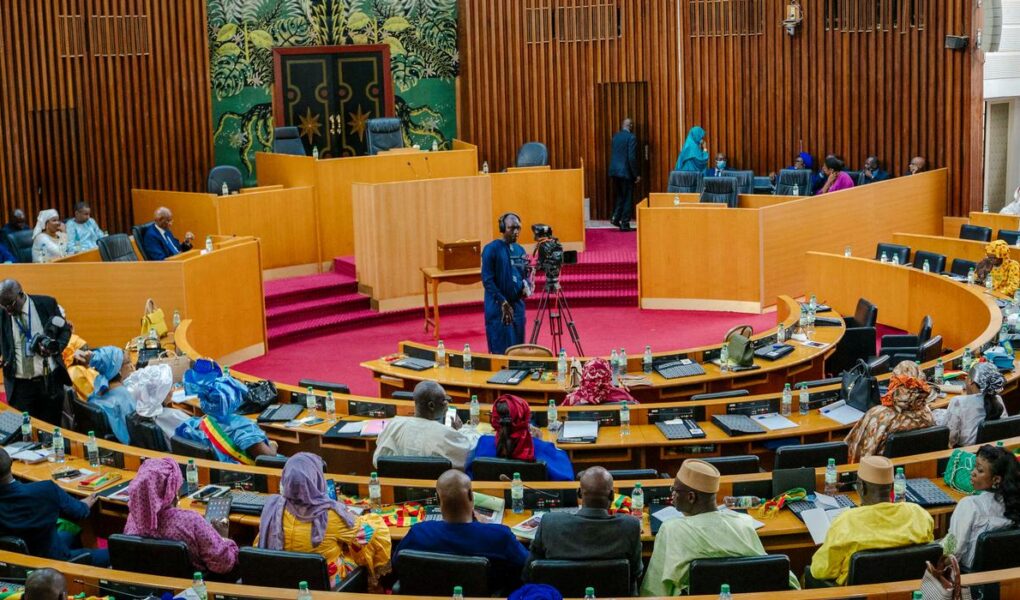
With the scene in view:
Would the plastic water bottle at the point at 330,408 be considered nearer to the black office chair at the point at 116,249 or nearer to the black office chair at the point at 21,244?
the black office chair at the point at 116,249

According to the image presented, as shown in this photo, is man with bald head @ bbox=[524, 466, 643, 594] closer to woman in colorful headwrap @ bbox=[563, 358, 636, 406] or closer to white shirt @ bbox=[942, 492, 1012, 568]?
white shirt @ bbox=[942, 492, 1012, 568]

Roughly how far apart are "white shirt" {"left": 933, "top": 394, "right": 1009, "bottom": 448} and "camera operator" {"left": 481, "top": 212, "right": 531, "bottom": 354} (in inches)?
180

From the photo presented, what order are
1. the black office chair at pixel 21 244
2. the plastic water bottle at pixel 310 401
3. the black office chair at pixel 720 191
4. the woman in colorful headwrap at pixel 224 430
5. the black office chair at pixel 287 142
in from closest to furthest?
1. the woman in colorful headwrap at pixel 224 430
2. the plastic water bottle at pixel 310 401
3. the black office chair at pixel 21 244
4. the black office chair at pixel 720 191
5. the black office chair at pixel 287 142

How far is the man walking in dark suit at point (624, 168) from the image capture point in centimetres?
1744

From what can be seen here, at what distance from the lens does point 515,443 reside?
22.0 feet

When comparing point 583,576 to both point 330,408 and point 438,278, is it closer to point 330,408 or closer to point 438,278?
point 330,408

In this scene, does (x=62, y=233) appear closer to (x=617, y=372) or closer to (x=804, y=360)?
(x=617, y=372)

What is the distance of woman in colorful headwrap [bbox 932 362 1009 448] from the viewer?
23.5 feet

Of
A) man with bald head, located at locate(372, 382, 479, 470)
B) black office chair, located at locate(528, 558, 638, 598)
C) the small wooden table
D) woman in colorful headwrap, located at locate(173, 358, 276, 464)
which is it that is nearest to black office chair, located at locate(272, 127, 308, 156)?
the small wooden table

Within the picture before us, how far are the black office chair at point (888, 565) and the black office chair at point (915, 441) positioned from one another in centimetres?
180

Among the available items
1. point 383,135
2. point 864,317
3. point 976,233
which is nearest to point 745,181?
point 976,233

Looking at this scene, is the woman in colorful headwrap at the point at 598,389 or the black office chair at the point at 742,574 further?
the woman in colorful headwrap at the point at 598,389

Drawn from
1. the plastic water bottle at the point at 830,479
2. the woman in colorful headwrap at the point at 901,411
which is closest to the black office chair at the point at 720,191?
the woman in colorful headwrap at the point at 901,411

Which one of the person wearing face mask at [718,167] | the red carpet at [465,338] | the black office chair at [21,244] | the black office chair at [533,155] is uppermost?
the black office chair at [533,155]
